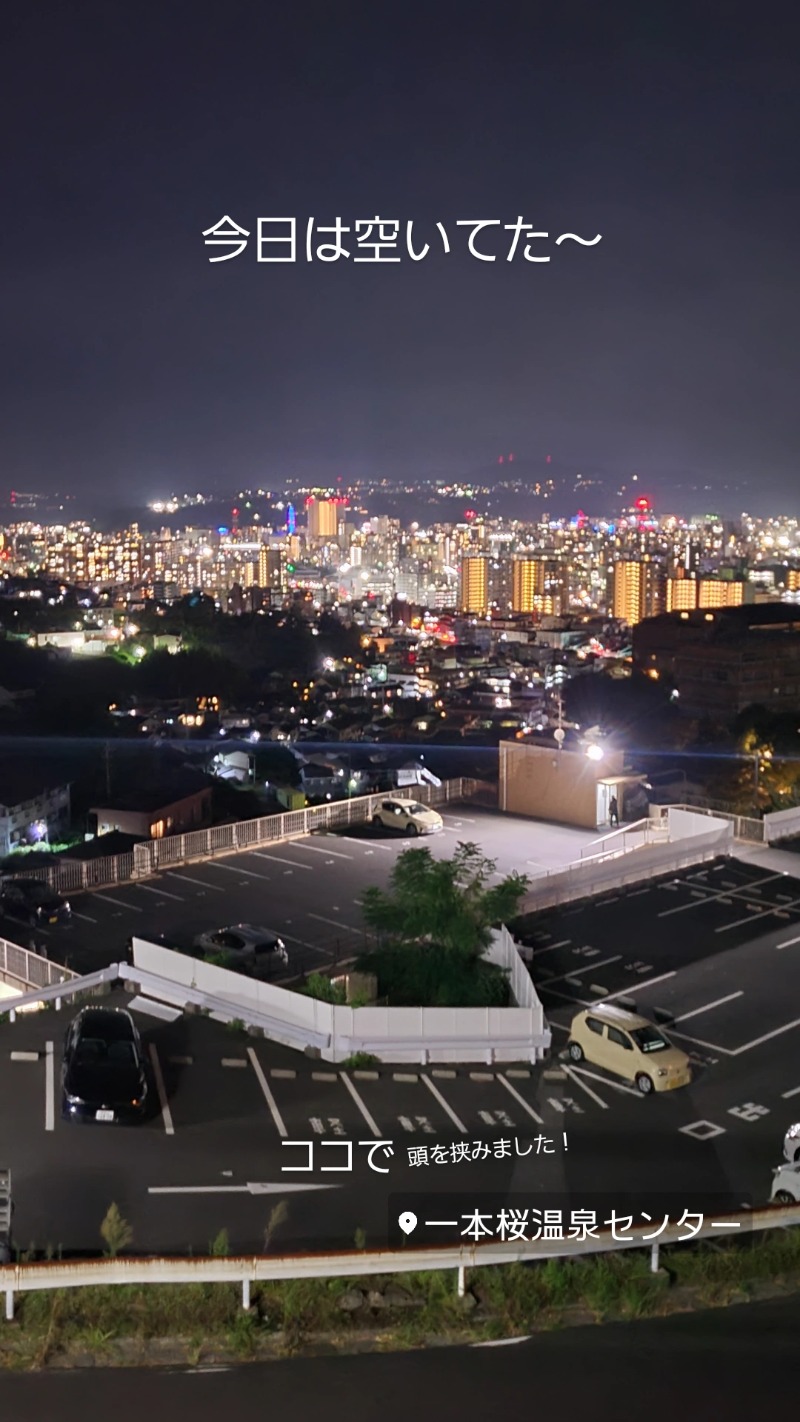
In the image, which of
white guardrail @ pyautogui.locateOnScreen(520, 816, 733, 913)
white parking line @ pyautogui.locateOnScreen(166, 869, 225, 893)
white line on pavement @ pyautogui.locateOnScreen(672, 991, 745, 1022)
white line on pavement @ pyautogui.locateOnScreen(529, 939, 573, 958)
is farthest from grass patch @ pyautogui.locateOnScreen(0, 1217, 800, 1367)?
white parking line @ pyautogui.locateOnScreen(166, 869, 225, 893)

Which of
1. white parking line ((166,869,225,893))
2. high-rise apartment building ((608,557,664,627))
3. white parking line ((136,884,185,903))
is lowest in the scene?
white parking line ((136,884,185,903))

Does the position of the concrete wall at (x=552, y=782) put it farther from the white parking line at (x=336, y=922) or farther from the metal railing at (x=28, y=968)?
the metal railing at (x=28, y=968)

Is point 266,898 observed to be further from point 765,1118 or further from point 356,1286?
point 356,1286

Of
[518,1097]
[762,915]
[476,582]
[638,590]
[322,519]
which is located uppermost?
[322,519]

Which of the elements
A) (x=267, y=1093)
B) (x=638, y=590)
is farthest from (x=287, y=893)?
(x=638, y=590)

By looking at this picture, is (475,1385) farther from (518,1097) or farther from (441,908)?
(441,908)

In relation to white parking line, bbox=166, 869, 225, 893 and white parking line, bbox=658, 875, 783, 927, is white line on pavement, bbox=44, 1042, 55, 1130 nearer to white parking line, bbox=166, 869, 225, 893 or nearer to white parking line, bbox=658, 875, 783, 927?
white parking line, bbox=166, 869, 225, 893
